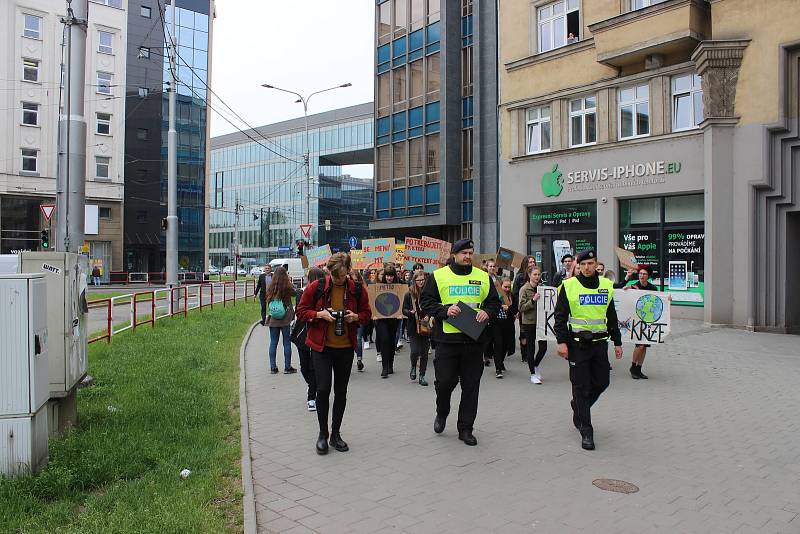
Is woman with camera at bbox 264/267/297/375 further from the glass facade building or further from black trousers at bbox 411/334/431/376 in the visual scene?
the glass facade building

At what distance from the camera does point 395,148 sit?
3675 cm

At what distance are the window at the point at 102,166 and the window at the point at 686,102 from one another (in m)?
44.1

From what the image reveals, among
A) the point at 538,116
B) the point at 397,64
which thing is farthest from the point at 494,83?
the point at 538,116

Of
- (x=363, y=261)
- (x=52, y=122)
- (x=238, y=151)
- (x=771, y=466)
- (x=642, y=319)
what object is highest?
(x=238, y=151)

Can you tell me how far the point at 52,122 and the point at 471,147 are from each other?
32534mm

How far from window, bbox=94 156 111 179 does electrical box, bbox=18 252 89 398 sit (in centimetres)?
4794

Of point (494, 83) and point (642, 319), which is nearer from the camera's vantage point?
point (642, 319)

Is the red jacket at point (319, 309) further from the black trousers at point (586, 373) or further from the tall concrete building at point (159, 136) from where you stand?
the tall concrete building at point (159, 136)

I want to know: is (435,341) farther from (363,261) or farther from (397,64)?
(397,64)

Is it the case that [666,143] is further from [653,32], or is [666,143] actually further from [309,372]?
[309,372]

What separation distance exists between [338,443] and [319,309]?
1.31 m

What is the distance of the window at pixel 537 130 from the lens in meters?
23.1

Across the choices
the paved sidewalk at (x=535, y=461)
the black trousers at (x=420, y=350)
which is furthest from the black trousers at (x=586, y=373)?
the black trousers at (x=420, y=350)

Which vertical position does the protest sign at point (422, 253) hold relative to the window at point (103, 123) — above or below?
below
